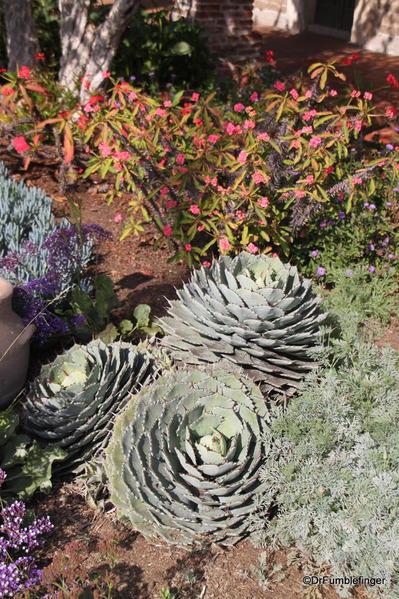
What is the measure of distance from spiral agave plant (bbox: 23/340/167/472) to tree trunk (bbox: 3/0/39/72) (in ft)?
16.0

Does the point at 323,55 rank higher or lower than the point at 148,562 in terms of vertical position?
higher

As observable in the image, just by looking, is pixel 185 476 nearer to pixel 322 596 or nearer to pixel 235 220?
pixel 322 596

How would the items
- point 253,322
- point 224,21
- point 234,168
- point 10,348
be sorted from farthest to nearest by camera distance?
point 224,21, point 234,168, point 10,348, point 253,322

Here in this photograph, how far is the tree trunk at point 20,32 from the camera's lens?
21.9 feet

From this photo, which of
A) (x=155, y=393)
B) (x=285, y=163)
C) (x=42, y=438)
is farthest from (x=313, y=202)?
(x=42, y=438)

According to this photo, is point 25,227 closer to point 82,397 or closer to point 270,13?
point 82,397

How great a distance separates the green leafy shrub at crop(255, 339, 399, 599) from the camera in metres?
2.19

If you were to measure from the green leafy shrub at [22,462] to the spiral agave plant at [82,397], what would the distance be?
0.29 ft

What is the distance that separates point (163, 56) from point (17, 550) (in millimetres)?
7069

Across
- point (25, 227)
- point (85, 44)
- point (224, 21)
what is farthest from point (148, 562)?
point (224, 21)

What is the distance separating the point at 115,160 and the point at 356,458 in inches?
101

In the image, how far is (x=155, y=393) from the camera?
8.69 feet

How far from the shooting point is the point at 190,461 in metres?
2.45

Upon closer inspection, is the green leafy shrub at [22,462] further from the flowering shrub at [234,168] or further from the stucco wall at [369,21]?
the stucco wall at [369,21]
